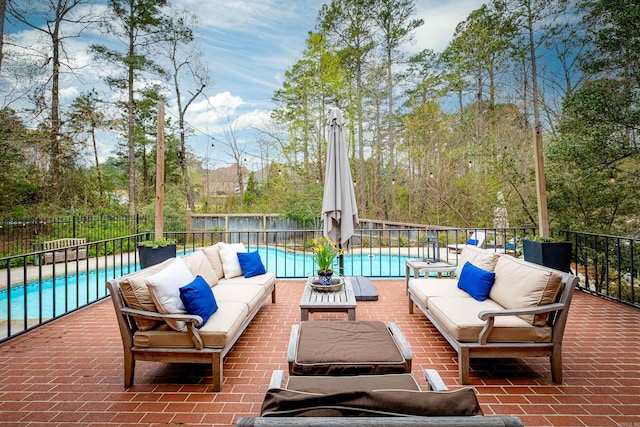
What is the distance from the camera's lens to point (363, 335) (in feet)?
7.17

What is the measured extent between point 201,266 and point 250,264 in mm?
710

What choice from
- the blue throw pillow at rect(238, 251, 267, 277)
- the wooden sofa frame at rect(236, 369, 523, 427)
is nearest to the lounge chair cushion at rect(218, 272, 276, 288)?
the blue throw pillow at rect(238, 251, 267, 277)

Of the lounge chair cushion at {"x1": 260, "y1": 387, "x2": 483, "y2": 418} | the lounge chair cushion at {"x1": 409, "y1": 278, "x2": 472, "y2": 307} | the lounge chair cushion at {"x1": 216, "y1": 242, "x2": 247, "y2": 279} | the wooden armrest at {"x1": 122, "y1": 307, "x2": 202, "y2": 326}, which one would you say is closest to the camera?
the lounge chair cushion at {"x1": 260, "y1": 387, "x2": 483, "y2": 418}

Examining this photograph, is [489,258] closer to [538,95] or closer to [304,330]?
[304,330]

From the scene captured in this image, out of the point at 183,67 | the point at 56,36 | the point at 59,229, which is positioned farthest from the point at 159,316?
the point at 183,67

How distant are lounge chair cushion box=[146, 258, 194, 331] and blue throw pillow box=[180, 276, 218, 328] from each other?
5 centimetres

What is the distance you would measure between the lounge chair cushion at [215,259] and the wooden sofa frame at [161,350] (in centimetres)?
147

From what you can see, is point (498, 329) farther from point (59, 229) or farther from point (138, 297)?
point (59, 229)

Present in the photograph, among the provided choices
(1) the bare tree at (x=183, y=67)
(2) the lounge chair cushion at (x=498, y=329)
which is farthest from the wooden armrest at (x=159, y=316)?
(1) the bare tree at (x=183, y=67)

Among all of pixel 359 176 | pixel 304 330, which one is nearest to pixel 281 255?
pixel 359 176

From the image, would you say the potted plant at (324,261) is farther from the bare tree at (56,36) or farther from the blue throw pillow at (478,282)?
the bare tree at (56,36)

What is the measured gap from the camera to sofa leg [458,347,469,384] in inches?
88.8

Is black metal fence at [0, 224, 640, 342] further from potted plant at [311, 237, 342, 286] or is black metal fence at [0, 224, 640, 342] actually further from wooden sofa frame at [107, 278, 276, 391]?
potted plant at [311, 237, 342, 286]

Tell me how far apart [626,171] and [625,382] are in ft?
15.3
